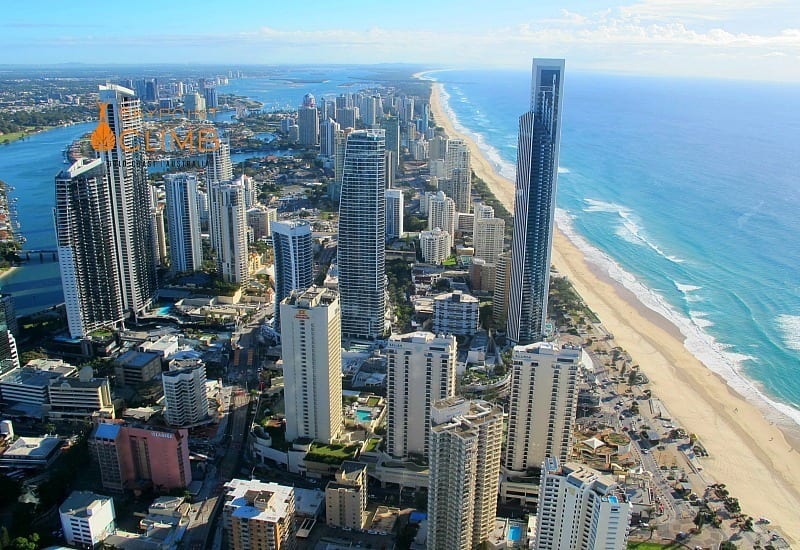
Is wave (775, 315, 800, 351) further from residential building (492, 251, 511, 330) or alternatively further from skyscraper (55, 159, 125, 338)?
skyscraper (55, 159, 125, 338)

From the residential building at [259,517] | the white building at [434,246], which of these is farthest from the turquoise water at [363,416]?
the white building at [434,246]

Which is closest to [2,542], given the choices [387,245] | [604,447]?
[604,447]

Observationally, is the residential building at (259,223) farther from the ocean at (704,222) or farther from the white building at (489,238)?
the ocean at (704,222)

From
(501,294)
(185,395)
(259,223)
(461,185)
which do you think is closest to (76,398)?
(185,395)

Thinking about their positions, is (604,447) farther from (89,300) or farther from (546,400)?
(89,300)

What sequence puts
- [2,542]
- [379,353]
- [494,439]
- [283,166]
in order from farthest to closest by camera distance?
[283,166]
[379,353]
[2,542]
[494,439]
